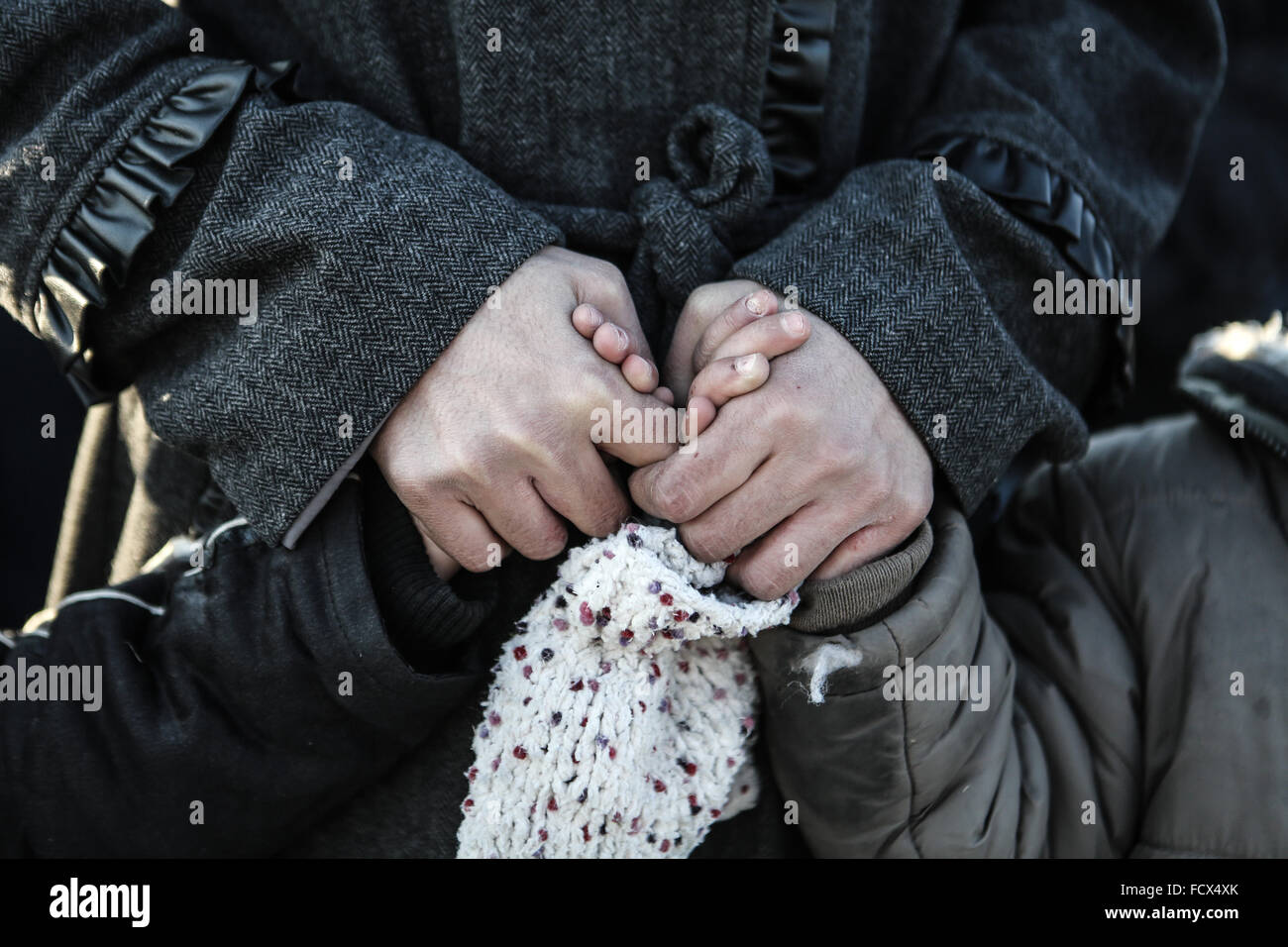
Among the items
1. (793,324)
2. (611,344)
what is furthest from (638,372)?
(793,324)

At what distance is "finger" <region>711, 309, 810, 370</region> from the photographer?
86 cm

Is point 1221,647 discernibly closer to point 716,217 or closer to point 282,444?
point 716,217

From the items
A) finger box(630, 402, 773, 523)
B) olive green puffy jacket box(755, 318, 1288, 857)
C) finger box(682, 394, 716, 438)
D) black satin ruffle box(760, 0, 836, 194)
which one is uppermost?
black satin ruffle box(760, 0, 836, 194)

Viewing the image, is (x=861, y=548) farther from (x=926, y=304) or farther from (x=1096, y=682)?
(x=1096, y=682)

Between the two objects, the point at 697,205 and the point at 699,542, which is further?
the point at 697,205

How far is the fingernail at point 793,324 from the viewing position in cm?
86

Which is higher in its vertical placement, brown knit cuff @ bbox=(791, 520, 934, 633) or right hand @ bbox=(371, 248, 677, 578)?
right hand @ bbox=(371, 248, 677, 578)

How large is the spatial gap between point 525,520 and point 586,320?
18 centimetres

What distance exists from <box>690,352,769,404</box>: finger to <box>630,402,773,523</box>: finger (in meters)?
0.02

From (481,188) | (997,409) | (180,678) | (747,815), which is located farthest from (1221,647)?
(180,678)

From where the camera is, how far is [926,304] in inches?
36.4

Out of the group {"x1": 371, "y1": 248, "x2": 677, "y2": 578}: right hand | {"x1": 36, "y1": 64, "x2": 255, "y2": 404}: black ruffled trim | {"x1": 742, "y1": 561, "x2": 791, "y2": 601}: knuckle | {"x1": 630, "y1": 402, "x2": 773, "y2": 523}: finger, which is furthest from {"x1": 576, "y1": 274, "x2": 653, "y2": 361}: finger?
{"x1": 36, "y1": 64, "x2": 255, "y2": 404}: black ruffled trim

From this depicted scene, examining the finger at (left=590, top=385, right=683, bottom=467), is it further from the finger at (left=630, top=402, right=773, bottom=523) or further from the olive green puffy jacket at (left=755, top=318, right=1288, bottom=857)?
the olive green puffy jacket at (left=755, top=318, right=1288, bottom=857)

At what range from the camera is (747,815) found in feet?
3.40
